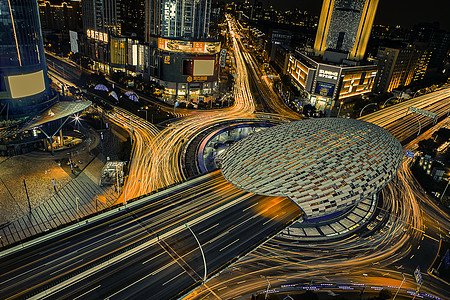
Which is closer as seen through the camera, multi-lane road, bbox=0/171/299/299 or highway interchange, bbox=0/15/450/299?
multi-lane road, bbox=0/171/299/299

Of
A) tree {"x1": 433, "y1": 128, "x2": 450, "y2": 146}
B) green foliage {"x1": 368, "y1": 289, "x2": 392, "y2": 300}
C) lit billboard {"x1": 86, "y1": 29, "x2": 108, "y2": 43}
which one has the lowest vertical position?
green foliage {"x1": 368, "y1": 289, "x2": 392, "y2": 300}

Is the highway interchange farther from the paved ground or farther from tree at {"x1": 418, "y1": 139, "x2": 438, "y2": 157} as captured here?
tree at {"x1": 418, "y1": 139, "x2": 438, "y2": 157}

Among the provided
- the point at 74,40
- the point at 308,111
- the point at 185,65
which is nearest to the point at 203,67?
the point at 185,65

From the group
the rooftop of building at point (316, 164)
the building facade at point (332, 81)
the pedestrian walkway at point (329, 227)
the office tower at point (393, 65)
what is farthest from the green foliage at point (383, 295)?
the office tower at point (393, 65)

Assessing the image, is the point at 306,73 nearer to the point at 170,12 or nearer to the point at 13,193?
the point at 170,12

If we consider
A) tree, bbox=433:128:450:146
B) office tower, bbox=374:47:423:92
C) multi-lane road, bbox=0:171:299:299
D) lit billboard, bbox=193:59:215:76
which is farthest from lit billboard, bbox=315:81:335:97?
multi-lane road, bbox=0:171:299:299

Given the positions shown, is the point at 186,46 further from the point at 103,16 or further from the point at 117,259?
the point at 117,259
